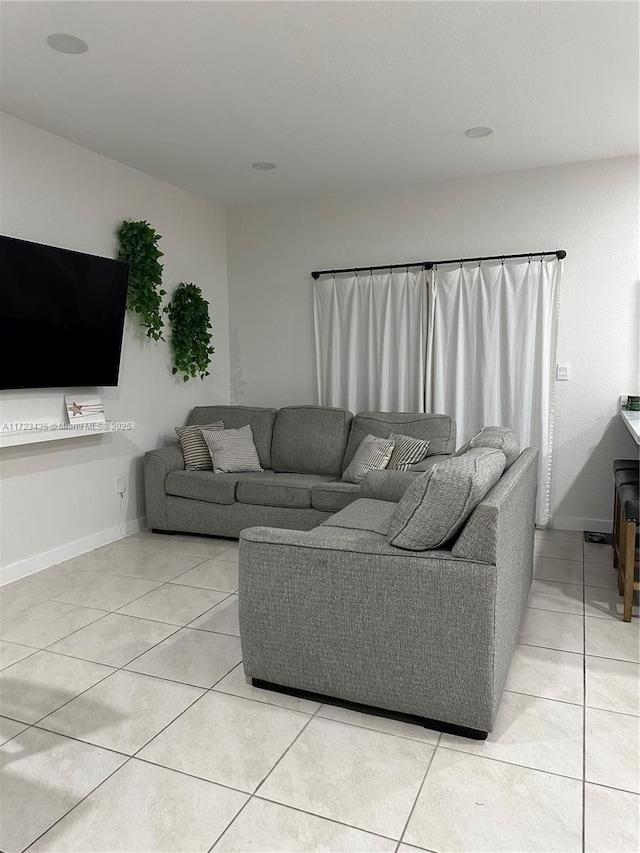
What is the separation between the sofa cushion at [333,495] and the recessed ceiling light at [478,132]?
2305 millimetres

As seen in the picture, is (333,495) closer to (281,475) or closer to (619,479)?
(281,475)

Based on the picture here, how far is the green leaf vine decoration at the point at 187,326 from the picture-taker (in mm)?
5004

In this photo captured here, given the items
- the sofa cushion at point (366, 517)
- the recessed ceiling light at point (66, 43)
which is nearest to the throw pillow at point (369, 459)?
the sofa cushion at point (366, 517)

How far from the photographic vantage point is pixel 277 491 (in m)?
4.31

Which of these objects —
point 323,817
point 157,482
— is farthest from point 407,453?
point 323,817

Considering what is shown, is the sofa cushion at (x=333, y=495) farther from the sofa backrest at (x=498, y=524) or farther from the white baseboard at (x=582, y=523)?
the white baseboard at (x=582, y=523)

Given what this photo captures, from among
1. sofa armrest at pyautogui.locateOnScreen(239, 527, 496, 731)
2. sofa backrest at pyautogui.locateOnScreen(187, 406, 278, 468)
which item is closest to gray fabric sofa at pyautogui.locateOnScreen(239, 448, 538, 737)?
sofa armrest at pyautogui.locateOnScreen(239, 527, 496, 731)

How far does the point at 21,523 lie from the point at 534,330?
370 centimetres

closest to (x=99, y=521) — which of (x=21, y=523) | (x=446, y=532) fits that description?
(x=21, y=523)

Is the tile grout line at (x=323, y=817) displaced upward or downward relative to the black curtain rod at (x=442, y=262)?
downward

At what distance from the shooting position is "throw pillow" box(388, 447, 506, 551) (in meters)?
2.12

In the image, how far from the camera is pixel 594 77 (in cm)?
312

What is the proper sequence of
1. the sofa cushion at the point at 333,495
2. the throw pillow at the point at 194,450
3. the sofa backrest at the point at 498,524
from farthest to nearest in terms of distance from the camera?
the throw pillow at the point at 194,450 < the sofa cushion at the point at 333,495 < the sofa backrest at the point at 498,524

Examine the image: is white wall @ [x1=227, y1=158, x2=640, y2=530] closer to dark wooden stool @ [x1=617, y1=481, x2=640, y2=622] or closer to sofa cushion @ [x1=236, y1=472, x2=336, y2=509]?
sofa cushion @ [x1=236, y1=472, x2=336, y2=509]
